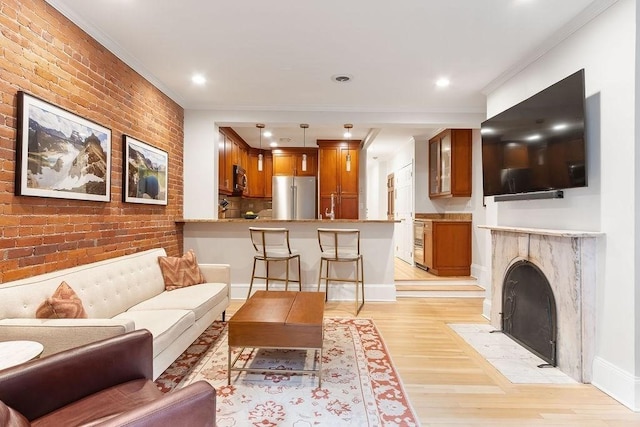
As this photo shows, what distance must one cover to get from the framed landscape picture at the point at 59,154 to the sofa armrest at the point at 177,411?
69.6 inches

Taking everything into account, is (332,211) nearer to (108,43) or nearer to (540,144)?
(540,144)

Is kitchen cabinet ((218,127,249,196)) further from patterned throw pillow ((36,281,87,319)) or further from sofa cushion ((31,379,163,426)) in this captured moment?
sofa cushion ((31,379,163,426))

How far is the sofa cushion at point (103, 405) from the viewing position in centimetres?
125

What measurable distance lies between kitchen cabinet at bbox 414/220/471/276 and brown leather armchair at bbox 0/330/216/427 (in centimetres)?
471

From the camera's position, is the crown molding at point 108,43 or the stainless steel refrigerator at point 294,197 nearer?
the crown molding at point 108,43

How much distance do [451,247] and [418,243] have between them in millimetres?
867

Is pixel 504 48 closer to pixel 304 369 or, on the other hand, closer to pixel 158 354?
pixel 304 369

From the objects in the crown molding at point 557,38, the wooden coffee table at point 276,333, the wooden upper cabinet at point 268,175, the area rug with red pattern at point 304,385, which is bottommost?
the area rug with red pattern at point 304,385

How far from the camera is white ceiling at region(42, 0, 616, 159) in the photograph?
93.4 inches

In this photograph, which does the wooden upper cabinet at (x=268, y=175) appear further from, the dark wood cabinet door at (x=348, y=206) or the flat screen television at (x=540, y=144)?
the flat screen television at (x=540, y=144)

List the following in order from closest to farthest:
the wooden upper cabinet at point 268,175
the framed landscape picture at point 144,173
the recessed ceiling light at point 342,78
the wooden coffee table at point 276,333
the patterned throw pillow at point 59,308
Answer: the patterned throw pillow at point 59,308, the wooden coffee table at point 276,333, the framed landscape picture at point 144,173, the recessed ceiling light at point 342,78, the wooden upper cabinet at point 268,175

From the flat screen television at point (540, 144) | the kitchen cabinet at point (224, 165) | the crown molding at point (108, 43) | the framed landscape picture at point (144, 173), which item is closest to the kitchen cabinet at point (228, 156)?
the kitchen cabinet at point (224, 165)

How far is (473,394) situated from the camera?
2215 millimetres

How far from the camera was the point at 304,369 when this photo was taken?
8.26ft
